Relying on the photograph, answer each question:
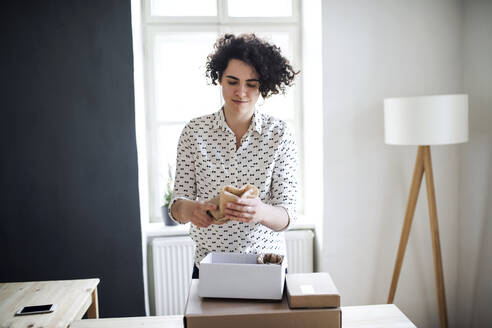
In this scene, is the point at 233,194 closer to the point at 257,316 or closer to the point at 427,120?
the point at 257,316

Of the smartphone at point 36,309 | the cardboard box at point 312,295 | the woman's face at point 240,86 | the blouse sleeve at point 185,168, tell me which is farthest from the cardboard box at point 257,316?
the smartphone at point 36,309

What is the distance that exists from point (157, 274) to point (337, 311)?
209 cm

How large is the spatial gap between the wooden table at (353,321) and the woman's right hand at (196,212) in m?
0.35

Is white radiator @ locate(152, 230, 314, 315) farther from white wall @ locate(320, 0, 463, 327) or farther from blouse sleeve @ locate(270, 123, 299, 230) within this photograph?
blouse sleeve @ locate(270, 123, 299, 230)

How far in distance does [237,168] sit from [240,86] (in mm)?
322

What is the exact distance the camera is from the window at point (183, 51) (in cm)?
314

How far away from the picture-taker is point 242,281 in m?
1.16

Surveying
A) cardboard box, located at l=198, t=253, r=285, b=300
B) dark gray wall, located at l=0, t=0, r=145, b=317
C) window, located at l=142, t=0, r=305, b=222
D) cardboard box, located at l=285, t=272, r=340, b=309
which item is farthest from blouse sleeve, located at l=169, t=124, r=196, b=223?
window, located at l=142, t=0, r=305, b=222

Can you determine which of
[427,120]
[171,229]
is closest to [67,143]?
[171,229]

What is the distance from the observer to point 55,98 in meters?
2.61

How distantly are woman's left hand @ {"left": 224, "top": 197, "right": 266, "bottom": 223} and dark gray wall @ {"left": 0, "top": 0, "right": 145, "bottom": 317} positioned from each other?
1540 mm

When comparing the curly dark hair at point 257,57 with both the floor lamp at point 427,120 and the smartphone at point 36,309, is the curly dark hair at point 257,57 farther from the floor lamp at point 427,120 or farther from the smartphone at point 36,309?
the smartphone at point 36,309

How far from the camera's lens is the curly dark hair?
159 cm

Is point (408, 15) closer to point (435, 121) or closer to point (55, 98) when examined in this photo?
point (435, 121)
